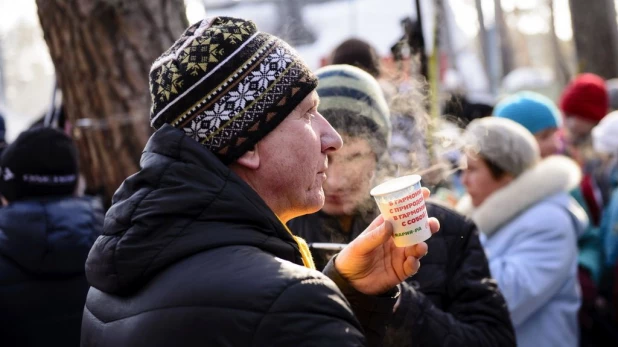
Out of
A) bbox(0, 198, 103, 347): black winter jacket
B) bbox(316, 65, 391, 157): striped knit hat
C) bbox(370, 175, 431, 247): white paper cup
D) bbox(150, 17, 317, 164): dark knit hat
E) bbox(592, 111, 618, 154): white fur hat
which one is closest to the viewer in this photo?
bbox(150, 17, 317, 164): dark knit hat

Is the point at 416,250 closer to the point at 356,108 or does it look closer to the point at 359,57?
the point at 356,108

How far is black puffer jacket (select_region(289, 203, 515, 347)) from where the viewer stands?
2.80 m

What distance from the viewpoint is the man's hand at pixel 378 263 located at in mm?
2148

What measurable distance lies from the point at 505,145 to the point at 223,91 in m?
2.88

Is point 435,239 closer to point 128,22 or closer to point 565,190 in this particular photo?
point 565,190

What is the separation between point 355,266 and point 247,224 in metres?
0.46

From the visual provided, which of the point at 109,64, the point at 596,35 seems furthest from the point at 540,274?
the point at 596,35

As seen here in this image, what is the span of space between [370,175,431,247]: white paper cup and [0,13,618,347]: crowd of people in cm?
5

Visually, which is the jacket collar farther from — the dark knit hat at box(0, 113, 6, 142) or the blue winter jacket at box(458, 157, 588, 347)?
the dark knit hat at box(0, 113, 6, 142)

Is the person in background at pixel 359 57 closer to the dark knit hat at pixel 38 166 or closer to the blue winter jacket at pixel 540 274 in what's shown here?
the blue winter jacket at pixel 540 274

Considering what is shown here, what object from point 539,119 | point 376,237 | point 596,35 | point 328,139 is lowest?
point 596,35

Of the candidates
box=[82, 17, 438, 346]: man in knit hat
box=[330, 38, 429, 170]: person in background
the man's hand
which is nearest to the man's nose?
box=[82, 17, 438, 346]: man in knit hat

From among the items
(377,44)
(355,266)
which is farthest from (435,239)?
(377,44)

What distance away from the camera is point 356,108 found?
115 inches
